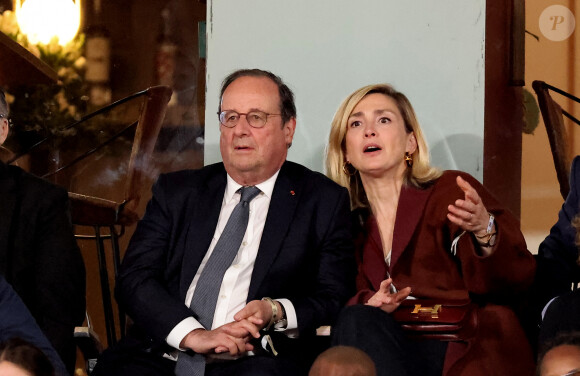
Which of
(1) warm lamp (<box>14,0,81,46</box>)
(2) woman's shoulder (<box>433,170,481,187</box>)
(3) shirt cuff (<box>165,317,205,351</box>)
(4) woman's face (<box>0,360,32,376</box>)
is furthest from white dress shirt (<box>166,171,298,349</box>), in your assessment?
(1) warm lamp (<box>14,0,81,46</box>)

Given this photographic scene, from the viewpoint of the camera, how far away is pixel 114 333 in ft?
10.4

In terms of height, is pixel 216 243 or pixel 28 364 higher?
pixel 216 243

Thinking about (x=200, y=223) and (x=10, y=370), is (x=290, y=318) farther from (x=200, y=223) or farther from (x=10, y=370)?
(x=10, y=370)

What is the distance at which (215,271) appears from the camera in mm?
2404

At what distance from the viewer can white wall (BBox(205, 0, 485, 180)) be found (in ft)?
10.1

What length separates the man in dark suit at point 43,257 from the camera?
7.89 ft

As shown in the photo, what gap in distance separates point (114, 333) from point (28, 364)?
144cm

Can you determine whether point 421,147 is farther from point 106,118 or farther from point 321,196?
point 106,118

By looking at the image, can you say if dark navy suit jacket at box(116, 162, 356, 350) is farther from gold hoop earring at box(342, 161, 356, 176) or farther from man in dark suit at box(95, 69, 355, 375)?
gold hoop earring at box(342, 161, 356, 176)

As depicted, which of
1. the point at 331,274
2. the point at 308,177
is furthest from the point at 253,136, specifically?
the point at 331,274

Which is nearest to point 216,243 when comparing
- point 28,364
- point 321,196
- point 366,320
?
point 321,196

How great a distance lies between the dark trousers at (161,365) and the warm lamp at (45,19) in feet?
4.37

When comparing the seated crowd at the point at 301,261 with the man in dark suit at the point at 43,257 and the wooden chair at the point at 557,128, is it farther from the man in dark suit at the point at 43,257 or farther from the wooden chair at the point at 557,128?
the wooden chair at the point at 557,128

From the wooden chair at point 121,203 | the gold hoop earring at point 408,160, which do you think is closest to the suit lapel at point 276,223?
the gold hoop earring at point 408,160
